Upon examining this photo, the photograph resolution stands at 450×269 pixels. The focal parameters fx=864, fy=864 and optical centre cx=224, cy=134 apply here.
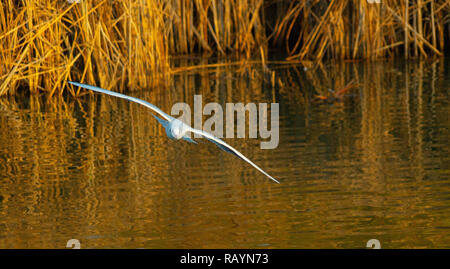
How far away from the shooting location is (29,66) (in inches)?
376

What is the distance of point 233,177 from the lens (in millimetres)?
6023

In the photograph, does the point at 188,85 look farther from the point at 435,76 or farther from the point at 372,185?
the point at 372,185

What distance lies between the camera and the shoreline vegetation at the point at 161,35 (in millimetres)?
9398

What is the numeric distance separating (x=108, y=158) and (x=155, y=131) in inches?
44.6

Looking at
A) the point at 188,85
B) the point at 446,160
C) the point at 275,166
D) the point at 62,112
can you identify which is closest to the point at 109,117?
the point at 62,112

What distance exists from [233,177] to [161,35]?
4191 millimetres
